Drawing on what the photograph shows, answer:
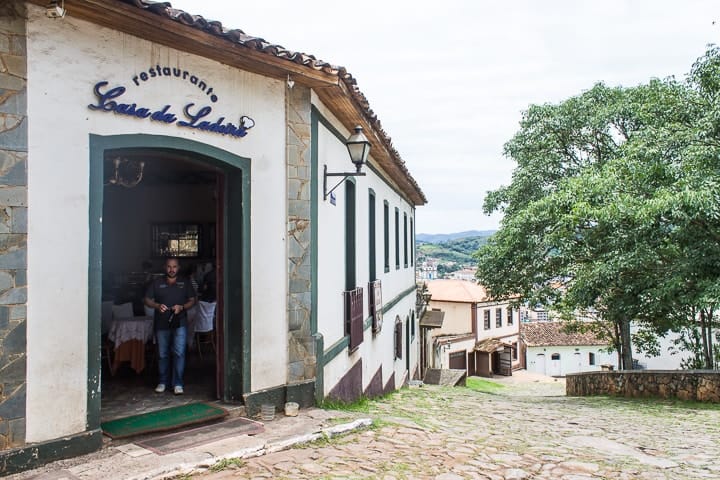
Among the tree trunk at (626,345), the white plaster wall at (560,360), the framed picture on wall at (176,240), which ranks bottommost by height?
the white plaster wall at (560,360)

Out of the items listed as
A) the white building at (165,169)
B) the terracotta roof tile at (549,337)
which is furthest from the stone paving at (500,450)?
the terracotta roof tile at (549,337)

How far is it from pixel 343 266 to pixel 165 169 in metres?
3.49

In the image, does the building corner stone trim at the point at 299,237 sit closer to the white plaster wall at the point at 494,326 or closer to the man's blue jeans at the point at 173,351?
the man's blue jeans at the point at 173,351

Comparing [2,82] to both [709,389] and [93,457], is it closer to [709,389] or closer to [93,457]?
[93,457]

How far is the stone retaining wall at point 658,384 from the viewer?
1091 cm

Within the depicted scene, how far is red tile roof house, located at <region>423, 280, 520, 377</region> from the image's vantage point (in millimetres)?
38531

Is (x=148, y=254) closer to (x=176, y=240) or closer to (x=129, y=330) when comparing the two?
(x=176, y=240)

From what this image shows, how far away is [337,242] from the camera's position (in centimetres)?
812

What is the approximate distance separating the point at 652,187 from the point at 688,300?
2.11 m

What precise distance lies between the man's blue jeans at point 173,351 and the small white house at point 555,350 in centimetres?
4237

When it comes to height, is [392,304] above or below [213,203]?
below

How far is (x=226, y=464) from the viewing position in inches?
177

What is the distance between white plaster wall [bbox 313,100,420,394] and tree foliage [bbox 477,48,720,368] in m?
3.81

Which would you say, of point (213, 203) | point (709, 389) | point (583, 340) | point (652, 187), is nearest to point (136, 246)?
point (213, 203)
